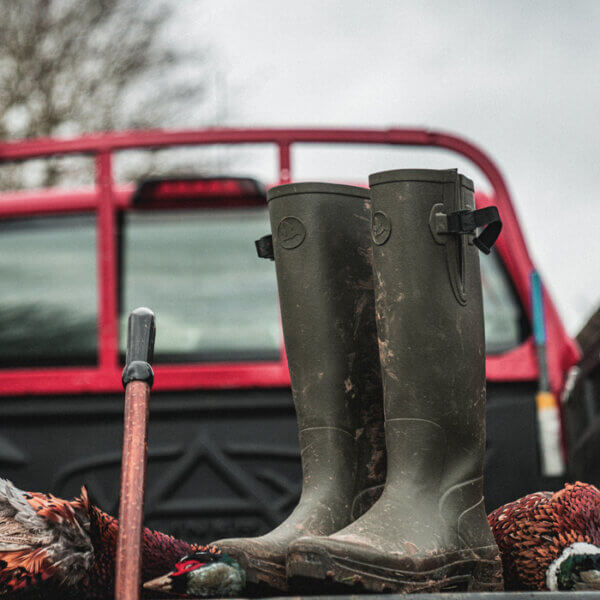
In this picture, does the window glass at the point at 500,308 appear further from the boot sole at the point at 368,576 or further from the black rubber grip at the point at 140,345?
the black rubber grip at the point at 140,345

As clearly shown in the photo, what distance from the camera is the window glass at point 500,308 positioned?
10.9 ft

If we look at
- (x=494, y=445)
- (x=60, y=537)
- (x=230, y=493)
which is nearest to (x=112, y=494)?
(x=230, y=493)

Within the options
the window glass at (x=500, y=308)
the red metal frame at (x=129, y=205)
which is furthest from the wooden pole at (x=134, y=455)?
the window glass at (x=500, y=308)

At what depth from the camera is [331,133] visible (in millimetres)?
3402

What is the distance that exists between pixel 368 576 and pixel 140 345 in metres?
0.48

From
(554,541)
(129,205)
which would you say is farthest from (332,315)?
(129,205)

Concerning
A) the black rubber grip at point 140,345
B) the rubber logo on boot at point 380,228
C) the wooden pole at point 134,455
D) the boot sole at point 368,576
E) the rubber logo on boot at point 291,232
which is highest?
the rubber logo on boot at point 291,232

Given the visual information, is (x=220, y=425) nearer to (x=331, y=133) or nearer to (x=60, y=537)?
(x=331, y=133)

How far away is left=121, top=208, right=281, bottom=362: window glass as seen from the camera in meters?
3.33

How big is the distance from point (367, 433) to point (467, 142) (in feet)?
6.10

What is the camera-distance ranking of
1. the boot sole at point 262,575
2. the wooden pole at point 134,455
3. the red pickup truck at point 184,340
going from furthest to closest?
the red pickup truck at point 184,340, the boot sole at point 262,575, the wooden pole at point 134,455

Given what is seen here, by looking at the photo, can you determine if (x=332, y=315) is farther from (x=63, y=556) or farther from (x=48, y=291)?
(x=48, y=291)

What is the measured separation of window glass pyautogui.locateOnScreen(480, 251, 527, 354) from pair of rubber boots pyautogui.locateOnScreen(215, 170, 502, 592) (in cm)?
150

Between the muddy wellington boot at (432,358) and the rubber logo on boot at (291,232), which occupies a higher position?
the rubber logo on boot at (291,232)
